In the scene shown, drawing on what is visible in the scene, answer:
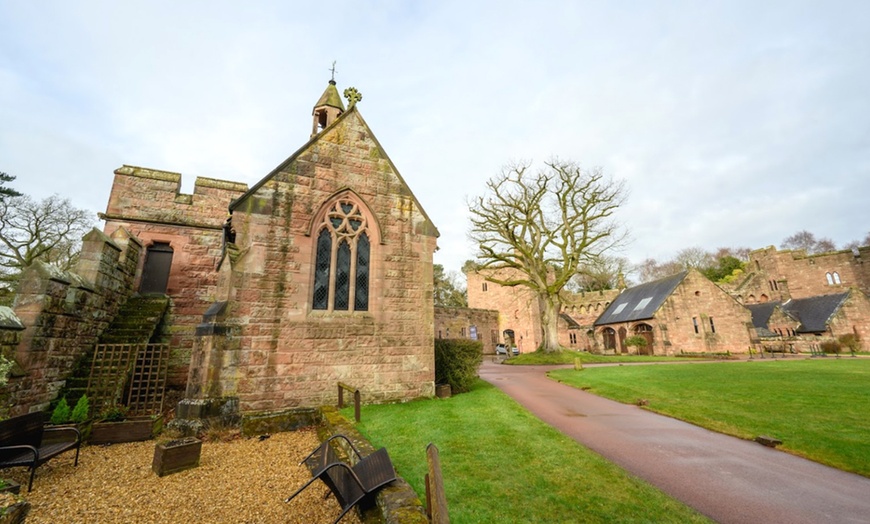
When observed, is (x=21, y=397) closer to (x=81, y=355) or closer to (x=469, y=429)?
(x=81, y=355)

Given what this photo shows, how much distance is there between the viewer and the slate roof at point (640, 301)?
97.7 ft

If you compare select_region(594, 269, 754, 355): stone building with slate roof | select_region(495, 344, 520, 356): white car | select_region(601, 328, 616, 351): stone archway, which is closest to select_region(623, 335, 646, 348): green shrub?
select_region(594, 269, 754, 355): stone building with slate roof

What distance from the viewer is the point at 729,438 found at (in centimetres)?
679

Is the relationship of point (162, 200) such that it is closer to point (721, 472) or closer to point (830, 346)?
point (721, 472)

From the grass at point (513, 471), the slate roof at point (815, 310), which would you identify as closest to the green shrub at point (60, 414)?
the grass at point (513, 471)

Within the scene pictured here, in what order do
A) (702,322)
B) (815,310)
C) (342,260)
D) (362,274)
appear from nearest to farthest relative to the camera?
(342,260)
(362,274)
(702,322)
(815,310)

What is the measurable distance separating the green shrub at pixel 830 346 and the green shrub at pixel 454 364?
3105 centimetres

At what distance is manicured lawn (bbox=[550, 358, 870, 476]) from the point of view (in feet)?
19.6

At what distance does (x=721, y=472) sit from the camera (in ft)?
17.0

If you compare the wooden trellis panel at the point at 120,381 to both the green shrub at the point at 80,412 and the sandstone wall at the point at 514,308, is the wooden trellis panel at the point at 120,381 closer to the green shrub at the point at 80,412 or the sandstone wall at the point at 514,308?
the green shrub at the point at 80,412

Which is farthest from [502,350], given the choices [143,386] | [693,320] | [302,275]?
[143,386]

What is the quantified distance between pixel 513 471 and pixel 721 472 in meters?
3.17

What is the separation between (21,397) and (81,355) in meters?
1.91

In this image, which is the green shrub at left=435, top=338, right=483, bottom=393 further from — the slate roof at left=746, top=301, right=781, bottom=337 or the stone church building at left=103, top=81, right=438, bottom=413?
the slate roof at left=746, top=301, right=781, bottom=337
